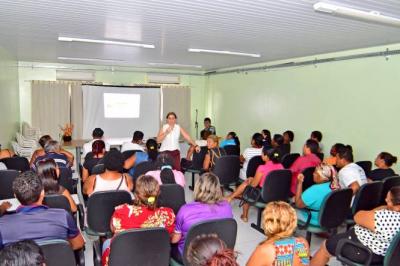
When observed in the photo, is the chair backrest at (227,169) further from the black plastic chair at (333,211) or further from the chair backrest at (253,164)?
the black plastic chair at (333,211)

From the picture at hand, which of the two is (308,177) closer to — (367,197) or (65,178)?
(367,197)

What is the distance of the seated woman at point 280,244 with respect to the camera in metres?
1.91

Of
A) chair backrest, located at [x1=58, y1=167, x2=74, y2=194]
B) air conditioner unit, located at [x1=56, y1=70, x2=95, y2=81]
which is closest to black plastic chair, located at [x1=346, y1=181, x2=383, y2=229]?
chair backrest, located at [x1=58, y1=167, x2=74, y2=194]

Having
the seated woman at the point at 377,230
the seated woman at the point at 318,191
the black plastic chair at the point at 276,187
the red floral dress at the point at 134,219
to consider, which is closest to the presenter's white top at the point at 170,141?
the black plastic chair at the point at 276,187

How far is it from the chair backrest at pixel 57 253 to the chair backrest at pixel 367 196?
9.32ft

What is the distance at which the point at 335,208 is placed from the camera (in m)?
3.23

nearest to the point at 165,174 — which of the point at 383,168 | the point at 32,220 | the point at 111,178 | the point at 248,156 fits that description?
the point at 111,178

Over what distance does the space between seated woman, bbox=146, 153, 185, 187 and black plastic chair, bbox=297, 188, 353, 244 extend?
1.43 meters

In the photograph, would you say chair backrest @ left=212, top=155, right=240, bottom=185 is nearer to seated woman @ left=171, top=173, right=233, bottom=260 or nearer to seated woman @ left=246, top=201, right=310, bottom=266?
seated woman @ left=171, top=173, right=233, bottom=260

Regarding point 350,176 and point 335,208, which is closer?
point 335,208

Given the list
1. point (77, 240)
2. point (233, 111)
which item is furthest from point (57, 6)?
point (233, 111)

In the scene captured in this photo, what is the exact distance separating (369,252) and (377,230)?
0.19 metres

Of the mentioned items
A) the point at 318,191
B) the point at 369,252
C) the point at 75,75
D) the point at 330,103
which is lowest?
the point at 369,252

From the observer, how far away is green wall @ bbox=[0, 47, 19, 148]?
6.62m
